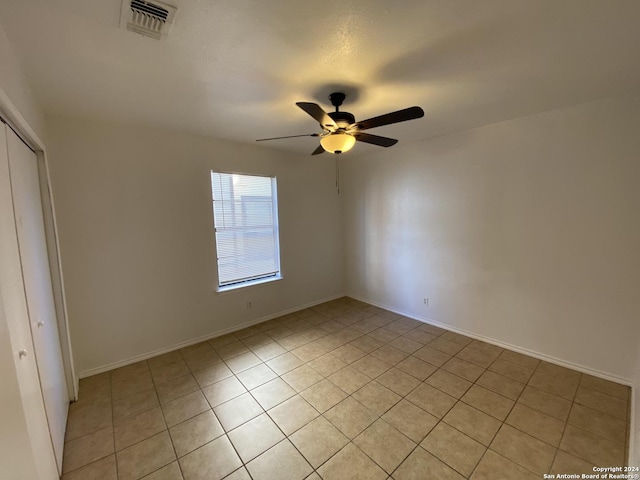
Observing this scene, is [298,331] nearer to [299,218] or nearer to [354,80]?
[299,218]

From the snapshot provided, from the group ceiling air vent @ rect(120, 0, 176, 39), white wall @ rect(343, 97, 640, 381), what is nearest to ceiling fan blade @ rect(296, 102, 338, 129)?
ceiling air vent @ rect(120, 0, 176, 39)

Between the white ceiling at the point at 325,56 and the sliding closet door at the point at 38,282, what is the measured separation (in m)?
0.59

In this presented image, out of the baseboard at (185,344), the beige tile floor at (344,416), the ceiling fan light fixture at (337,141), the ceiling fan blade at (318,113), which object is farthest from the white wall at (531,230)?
the ceiling fan blade at (318,113)

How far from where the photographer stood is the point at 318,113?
5.72 feet

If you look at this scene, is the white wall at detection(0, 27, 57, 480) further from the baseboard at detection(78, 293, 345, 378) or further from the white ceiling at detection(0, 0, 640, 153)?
the baseboard at detection(78, 293, 345, 378)

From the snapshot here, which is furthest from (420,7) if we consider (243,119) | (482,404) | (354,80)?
(482,404)

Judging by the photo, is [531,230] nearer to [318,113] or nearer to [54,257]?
[318,113]

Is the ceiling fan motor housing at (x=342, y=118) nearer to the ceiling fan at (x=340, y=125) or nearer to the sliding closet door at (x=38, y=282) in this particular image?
the ceiling fan at (x=340, y=125)

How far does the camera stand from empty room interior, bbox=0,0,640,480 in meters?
1.36

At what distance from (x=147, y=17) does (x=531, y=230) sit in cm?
348

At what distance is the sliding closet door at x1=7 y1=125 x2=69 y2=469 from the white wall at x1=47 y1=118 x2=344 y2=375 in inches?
19.2

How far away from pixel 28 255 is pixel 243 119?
75.3 inches

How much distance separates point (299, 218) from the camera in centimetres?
406

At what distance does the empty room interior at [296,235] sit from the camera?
136cm
